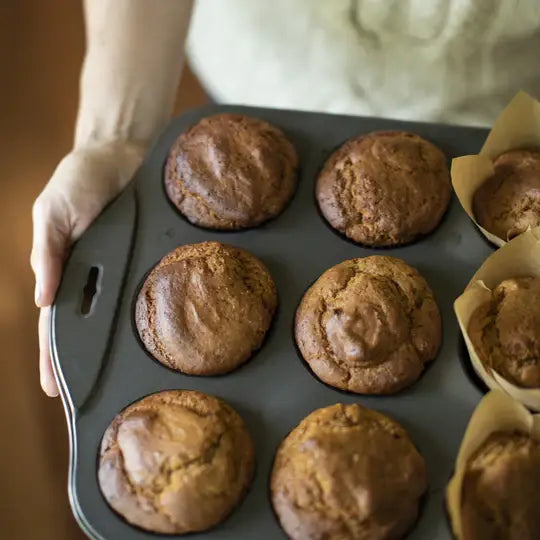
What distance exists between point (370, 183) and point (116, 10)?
0.74 metres

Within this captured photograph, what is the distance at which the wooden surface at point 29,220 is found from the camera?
2367 mm

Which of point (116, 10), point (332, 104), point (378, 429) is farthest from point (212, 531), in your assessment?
point (116, 10)

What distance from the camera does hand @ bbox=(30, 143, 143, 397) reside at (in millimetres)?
1456

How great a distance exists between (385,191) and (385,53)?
36 cm

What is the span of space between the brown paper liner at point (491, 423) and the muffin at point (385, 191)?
1.33 feet

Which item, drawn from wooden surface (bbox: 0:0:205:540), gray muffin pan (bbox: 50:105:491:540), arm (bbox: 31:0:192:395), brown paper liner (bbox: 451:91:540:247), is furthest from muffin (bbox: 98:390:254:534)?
wooden surface (bbox: 0:0:205:540)

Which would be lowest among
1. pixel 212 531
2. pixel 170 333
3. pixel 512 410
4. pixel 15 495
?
pixel 15 495

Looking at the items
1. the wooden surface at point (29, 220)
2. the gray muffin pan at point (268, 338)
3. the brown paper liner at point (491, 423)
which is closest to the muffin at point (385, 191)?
the gray muffin pan at point (268, 338)

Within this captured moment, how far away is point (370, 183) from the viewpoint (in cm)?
146

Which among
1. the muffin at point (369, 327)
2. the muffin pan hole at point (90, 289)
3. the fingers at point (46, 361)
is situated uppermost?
the muffin at point (369, 327)

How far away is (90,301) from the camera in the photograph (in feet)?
4.88

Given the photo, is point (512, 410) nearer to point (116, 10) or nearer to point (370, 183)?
point (370, 183)

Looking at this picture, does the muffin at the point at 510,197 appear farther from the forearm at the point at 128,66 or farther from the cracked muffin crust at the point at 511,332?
the forearm at the point at 128,66

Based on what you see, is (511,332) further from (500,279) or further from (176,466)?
(176,466)
